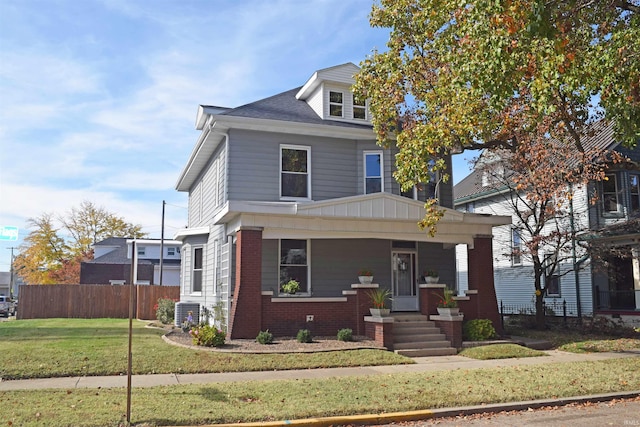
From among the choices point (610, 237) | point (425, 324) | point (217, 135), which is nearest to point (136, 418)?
point (425, 324)

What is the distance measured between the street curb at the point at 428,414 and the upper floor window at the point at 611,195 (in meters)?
15.4

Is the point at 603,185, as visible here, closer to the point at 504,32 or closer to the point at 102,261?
the point at 504,32

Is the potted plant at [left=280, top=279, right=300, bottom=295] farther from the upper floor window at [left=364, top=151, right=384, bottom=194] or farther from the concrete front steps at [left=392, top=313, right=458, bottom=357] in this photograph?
the upper floor window at [left=364, top=151, right=384, bottom=194]

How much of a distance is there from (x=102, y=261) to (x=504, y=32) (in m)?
42.4

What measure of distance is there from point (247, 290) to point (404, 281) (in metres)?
6.60

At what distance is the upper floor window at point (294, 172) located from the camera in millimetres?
18562

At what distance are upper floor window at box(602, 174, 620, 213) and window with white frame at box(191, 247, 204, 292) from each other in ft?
55.0

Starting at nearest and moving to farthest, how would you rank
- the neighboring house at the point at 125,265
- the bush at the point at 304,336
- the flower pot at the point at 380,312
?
the bush at the point at 304,336, the flower pot at the point at 380,312, the neighboring house at the point at 125,265

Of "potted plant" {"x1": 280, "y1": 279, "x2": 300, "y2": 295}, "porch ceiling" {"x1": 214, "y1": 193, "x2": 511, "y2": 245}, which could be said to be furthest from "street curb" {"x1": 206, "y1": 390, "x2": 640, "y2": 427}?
"potted plant" {"x1": 280, "y1": 279, "x2": 300, "y2": 295}

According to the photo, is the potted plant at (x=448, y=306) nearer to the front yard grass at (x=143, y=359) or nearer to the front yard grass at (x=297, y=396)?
the front yard grass at (x=143, y=359)

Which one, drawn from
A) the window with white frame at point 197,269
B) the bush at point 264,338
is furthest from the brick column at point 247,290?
the window with white frame at point 197,269

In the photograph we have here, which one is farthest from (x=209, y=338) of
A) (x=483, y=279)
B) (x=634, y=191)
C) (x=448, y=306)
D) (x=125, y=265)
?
(x=125, y=265)

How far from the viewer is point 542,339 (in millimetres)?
17547

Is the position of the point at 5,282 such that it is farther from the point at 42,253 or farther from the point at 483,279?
the point at 483,279
